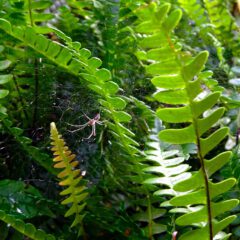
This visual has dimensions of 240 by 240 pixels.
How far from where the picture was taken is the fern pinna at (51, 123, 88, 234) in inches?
27.6

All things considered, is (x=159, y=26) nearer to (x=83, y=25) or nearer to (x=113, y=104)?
(x=113, y=104)

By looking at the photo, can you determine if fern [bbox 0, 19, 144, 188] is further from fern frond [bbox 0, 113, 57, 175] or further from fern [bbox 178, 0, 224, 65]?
fern [bbox 178, 0, 224, 65]

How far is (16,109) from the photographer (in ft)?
3.23

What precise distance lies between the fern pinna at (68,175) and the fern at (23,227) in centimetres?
5

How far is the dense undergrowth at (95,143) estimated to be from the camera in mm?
733

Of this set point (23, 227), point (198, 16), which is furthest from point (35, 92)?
point (198, 16)

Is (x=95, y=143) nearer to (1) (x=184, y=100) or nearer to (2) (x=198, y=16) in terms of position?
(1) (x=184, y=100)

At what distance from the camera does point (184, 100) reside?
0.57 meters

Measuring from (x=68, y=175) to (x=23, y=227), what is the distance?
0.35 ft

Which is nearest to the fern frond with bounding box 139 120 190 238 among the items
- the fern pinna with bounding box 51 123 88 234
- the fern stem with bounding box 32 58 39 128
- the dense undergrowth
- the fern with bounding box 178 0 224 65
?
the dense undergrowth

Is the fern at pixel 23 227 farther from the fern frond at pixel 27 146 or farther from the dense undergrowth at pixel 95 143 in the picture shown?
the fern frond at pixel 27 146

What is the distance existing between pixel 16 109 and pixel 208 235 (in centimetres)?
50

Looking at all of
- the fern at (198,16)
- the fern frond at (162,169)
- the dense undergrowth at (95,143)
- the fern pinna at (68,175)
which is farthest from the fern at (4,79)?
the fern at (198,16)

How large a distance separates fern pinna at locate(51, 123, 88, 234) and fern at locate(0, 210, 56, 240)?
2.1 inches
